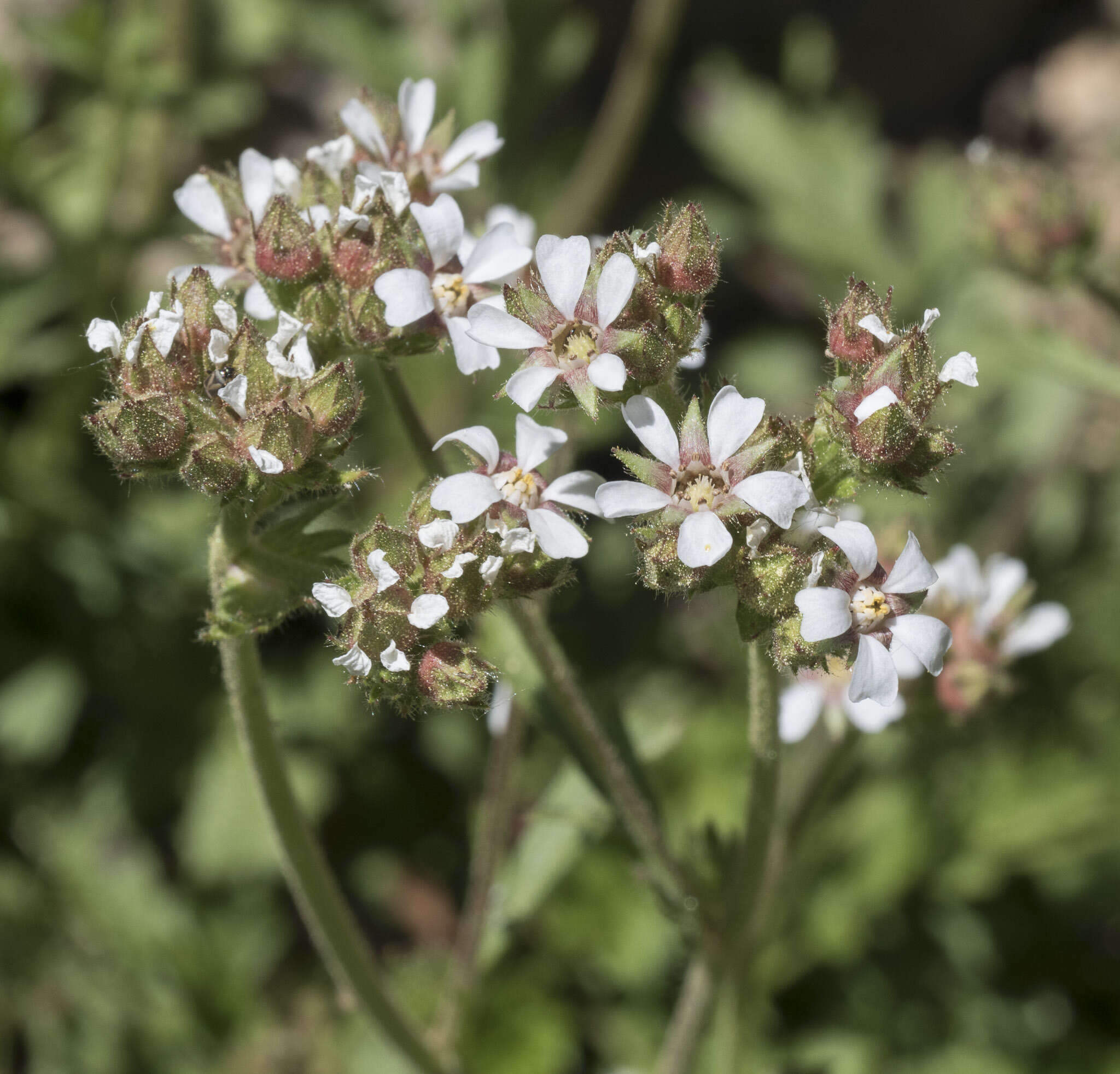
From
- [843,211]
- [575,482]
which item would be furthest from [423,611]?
[843,211]

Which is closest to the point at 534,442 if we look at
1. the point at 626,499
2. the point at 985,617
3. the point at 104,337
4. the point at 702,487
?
the point at 626,499

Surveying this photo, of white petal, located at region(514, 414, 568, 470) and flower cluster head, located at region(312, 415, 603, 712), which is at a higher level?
white petal, located at region(514, 414, 568, 470)

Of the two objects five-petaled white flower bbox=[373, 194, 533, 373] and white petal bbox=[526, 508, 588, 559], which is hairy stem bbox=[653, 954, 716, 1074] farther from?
five-petaled white flower bbox=[373, 194, 533, 373]

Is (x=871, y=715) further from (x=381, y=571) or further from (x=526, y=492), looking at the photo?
(x=381, y=571)

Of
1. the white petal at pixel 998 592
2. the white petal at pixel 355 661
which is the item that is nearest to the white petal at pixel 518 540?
the white petal at pixel 355 661

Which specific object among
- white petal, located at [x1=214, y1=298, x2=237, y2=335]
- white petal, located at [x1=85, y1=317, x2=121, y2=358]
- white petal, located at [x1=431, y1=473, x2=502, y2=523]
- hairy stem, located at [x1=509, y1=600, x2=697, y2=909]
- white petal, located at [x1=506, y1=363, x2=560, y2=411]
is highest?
white petal, located at [x1=85, y1=317, x2=121, y2=358]

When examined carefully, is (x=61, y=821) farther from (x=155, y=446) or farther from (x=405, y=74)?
(x=405, y=74)

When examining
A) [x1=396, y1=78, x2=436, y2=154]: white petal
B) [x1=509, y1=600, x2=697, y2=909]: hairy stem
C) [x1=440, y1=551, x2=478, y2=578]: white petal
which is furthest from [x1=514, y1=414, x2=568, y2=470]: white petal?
[x1=396, y1=78, x2=436, y2=154]: white petal
